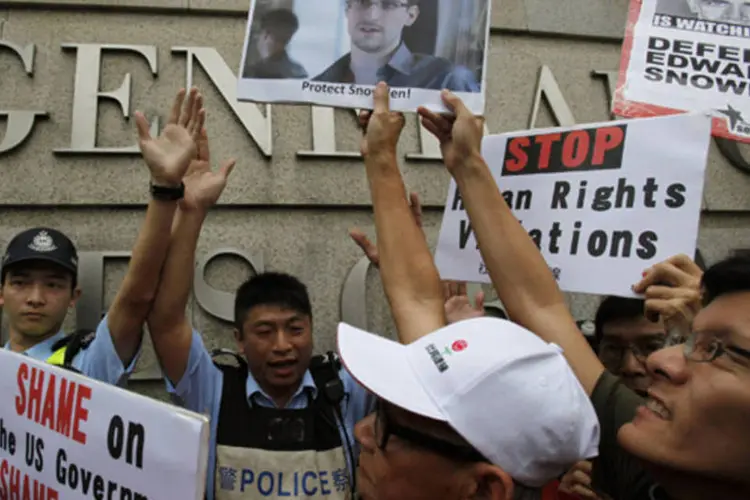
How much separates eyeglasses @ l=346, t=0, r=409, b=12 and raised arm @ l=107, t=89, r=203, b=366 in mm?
702

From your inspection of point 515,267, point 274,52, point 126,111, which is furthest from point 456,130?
point 126,111

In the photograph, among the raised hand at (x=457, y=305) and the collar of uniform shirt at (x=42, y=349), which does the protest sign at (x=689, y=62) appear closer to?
the raised hand at (x=457, y=305)

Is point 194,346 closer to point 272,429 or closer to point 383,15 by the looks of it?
point 272,429

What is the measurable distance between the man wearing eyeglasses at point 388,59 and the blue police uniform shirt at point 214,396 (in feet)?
3.07

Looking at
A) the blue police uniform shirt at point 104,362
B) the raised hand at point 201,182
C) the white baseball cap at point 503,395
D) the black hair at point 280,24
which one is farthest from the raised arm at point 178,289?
the white baseball cap at point 503,395

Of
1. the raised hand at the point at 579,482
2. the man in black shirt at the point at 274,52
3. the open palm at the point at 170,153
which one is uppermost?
the man in black shirt at the point at 274,52

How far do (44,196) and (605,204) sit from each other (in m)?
2.83

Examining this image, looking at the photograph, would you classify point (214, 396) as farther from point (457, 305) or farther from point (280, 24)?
point (280, 24)

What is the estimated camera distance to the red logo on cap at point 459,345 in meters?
1.29

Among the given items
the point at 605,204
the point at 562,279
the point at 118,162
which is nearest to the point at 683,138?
the point at 605,204

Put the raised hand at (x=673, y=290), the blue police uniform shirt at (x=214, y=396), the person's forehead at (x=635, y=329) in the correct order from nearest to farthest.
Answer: the raised hand at (x=673, y=290)
the blue police uniform shirt at (x=214, y=396)
the person's forehead at (x=635, y=329)

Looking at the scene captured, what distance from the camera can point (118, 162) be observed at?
136 inches

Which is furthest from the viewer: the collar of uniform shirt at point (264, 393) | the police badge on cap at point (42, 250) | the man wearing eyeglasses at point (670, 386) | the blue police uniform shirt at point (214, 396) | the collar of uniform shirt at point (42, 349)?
the police badge on cap at point (42, 250)

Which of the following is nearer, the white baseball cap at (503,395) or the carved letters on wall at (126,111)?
the white baseball cap at (503,395)
